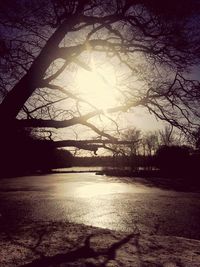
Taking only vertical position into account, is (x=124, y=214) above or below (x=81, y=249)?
above

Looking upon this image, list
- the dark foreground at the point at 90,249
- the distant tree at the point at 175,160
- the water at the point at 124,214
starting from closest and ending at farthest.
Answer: the dark foreground at the point at 90,249 → the water at the point at 124,214 → the distant tree at the point at 175,160

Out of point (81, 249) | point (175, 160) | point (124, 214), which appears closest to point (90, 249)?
point (81, 249)

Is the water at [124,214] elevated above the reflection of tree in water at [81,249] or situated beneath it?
elevated above

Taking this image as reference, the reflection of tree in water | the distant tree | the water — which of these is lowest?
the reflection of tree in water

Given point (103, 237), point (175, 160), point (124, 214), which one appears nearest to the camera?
point (103, 237)

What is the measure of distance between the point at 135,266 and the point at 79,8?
17.7 feet

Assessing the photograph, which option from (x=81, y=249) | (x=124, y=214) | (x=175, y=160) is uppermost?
(x=175, y=160)

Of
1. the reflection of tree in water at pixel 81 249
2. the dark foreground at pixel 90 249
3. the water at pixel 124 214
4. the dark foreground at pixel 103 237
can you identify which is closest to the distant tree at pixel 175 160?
the water at pixel 124 214

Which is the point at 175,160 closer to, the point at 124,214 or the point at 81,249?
the point at 124,214

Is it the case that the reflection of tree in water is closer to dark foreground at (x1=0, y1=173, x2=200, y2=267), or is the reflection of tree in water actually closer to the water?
dark foreground at (x1=0, y1=173, x2=200, y2=267)

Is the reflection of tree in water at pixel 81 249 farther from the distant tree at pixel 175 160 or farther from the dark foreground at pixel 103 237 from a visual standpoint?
the distant tree at pixel 175 160

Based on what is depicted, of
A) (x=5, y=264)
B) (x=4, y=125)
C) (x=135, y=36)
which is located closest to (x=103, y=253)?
(x=5, y=264)

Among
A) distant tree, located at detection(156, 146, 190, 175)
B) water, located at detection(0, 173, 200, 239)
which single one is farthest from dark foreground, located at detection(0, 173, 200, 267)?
distant tree, located at detection(156, 146, 190, 175)

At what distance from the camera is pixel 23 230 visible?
8.88 meters
